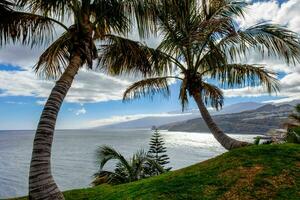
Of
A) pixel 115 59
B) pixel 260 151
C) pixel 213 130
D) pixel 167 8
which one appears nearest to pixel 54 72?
pixel 115 59

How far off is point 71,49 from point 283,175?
19.7 ft

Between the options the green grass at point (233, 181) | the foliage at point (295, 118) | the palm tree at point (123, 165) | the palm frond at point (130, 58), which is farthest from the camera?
the foliage at point (295, 118)

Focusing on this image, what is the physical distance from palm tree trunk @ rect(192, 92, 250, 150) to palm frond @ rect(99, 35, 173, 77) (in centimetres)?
185

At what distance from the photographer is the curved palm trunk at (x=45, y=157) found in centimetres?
611

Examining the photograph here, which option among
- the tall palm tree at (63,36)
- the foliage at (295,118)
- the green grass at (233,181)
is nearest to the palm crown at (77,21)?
the tall palm tree at (63,36)

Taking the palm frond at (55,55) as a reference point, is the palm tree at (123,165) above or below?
below

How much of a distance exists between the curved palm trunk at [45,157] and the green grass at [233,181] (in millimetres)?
1626

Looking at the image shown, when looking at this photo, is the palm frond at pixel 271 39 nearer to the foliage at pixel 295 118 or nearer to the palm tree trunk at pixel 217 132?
the palm tree trunk at pixel 217 132

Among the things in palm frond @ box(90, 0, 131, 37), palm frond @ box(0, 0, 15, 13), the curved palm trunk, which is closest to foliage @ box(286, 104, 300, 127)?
palm frond @ box(90, 0, 131, 37)

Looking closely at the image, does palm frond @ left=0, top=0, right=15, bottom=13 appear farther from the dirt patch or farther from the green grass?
the dirt patch

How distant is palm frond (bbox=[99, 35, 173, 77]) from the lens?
9.31 metres

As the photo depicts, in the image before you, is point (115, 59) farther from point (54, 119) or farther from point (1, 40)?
point (54, 119)

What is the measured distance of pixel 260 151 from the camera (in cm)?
857

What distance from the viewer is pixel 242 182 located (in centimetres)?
689
